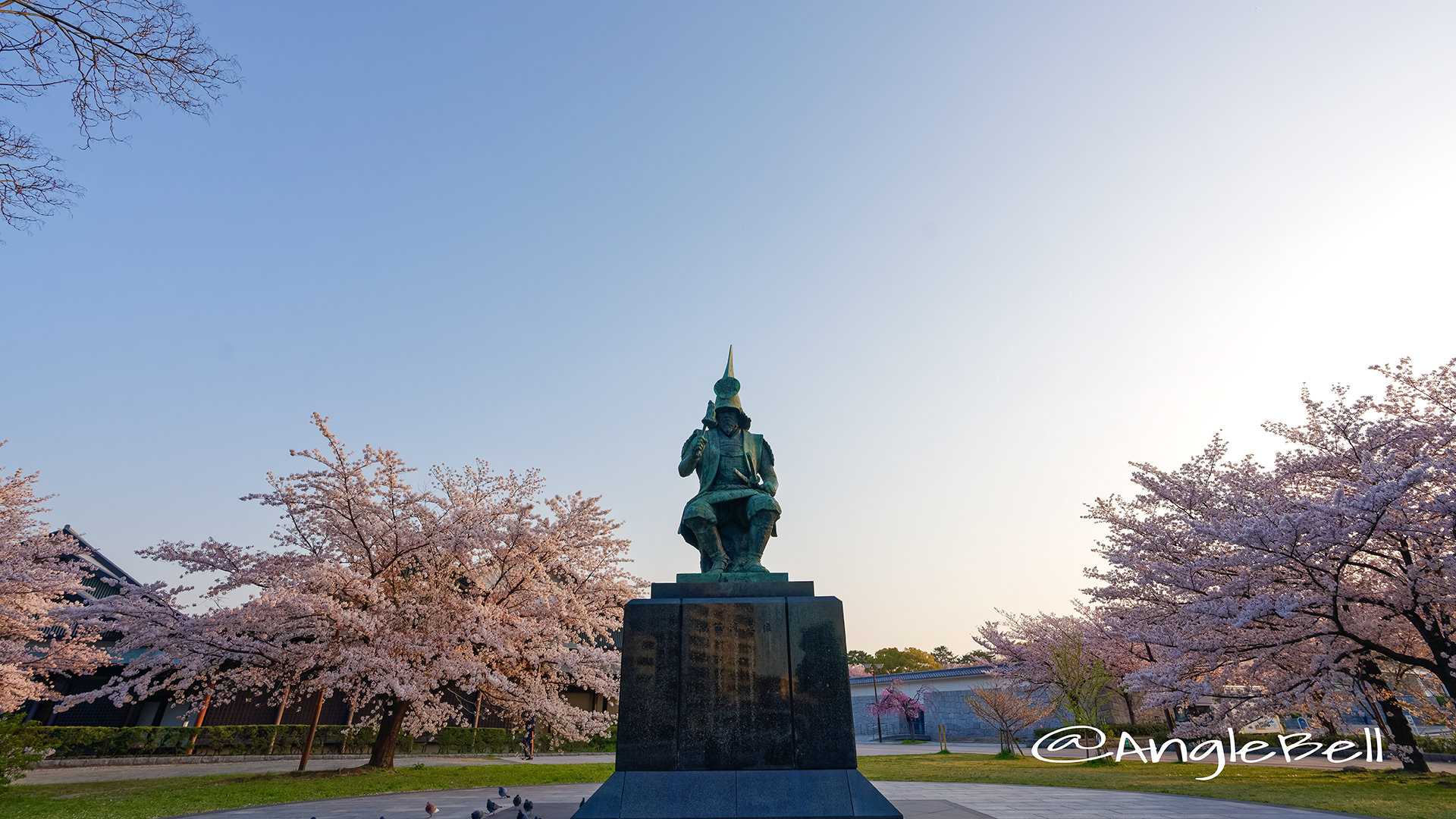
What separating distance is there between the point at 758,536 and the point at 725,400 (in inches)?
75.8

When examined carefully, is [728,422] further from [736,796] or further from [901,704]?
[901,704]

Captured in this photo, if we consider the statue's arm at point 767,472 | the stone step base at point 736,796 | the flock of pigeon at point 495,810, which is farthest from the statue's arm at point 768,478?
the flock of pigeon at point 495,810

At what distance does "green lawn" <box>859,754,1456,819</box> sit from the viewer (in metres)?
10.4

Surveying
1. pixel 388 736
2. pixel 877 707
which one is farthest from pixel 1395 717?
pixel 877 707

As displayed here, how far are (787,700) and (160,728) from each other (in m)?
24.2

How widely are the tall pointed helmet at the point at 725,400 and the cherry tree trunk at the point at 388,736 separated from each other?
12431mm

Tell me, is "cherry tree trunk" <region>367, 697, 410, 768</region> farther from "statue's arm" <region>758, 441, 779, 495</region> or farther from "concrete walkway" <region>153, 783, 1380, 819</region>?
"statue's arm" <region>758, 441, 779, 495</region>

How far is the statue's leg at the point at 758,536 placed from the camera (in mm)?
7320

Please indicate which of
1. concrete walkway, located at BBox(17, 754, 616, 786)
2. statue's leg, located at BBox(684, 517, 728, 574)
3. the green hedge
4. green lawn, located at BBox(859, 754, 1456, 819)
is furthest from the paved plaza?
the green hedge

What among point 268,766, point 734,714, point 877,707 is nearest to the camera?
point 734,714

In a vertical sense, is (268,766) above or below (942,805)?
above

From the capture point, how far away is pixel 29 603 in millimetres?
17578

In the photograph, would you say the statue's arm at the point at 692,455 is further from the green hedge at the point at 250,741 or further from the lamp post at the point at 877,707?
the lamp post at the point at 877,707

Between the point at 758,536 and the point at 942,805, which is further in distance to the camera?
the point at 942,805
